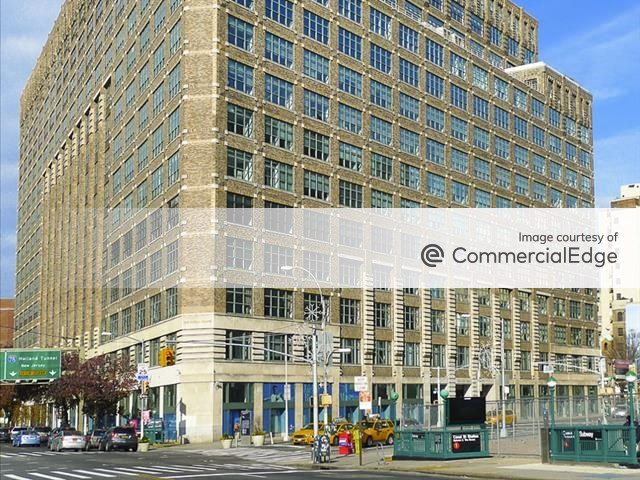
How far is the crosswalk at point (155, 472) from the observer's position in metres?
36.2

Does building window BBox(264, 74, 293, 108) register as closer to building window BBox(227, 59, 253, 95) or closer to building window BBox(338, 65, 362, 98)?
building window BBox(227, 59, 253, 95)

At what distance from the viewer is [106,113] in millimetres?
105625

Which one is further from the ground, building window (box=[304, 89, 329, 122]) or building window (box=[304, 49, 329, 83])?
building window (box=[304, 49, 329, 83])

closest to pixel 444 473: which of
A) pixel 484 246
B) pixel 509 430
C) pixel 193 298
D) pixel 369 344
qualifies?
pixel 509 430

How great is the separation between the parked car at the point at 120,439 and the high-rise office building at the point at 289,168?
966 cm

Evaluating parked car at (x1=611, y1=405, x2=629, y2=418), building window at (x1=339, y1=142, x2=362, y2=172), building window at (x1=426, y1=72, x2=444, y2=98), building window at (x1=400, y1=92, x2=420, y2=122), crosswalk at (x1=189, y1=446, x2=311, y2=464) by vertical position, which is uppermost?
building window at (x1=426, y1=72, x2=444, y2=98)

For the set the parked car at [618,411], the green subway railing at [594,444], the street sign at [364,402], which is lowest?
the green subway railing at [594,444]

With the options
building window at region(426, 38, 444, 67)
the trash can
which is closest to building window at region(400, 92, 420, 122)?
building window at region(426, 38, 444, 67)

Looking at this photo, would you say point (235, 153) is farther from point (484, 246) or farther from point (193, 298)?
point (484, 246)

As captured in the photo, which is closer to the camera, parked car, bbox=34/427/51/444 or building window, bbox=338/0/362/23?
parked car, bbox=34/427/51/444

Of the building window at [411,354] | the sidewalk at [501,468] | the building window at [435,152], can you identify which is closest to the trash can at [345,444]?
the sidewalk at [501,468]

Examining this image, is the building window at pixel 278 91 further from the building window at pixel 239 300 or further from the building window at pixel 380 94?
the building window at pixel 239 300

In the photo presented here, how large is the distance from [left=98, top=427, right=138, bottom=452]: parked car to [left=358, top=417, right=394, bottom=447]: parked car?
653 inches

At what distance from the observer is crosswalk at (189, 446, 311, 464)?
50866 mm
